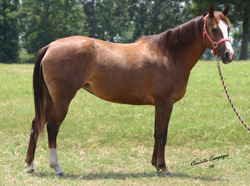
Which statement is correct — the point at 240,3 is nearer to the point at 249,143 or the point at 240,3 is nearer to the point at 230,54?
the point at 249,143

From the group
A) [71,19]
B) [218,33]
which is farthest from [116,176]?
[71,19]

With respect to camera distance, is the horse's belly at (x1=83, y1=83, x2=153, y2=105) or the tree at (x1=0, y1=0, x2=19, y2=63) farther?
the tree at (x1=0, y1=0, x2=19, y2=63)

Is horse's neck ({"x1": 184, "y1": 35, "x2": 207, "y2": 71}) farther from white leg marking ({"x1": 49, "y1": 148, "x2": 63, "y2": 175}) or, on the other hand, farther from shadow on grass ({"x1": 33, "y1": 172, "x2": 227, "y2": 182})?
white leg marking ({"x1": 49, "y1": 148, "x2": 63, "y2": 175})

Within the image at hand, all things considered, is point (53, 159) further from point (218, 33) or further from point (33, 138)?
point (218, 33)

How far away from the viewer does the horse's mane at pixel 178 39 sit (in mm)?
4906

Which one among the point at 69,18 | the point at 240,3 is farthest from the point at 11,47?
the point at 240,3

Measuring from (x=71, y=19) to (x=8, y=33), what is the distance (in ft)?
31.2

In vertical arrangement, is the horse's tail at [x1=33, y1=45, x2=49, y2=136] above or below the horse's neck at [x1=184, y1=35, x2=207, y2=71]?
below

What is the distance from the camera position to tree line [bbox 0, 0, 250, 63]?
3616cm

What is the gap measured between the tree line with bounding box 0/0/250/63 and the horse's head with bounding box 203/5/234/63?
67.9ft

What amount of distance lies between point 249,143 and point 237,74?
744cm

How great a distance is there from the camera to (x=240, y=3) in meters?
22.9

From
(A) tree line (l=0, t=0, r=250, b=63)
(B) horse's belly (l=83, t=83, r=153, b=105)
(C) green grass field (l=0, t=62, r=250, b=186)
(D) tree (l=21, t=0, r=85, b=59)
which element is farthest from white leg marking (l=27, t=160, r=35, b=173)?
(D) tree (l=21, t=0, r=85, b=59)

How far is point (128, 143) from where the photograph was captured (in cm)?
662
